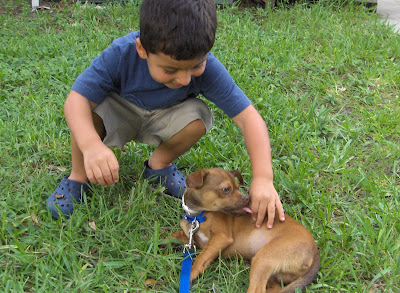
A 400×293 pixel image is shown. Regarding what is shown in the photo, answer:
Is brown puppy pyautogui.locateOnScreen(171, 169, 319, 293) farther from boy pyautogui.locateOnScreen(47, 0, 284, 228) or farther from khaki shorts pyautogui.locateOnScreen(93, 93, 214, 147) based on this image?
khaki shorts pyautogui.locateOnScreen(93, 93, 214, 147)

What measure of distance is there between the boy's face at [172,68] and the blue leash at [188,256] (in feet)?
2.79

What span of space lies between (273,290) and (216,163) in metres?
1.27

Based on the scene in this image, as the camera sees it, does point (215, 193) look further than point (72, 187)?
No

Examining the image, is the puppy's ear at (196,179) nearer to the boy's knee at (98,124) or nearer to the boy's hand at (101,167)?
the boy's hand at (101,167)

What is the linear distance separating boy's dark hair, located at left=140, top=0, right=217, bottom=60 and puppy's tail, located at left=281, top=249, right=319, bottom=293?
1.30m

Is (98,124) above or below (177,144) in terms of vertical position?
above

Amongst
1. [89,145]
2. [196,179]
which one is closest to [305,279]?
[196,179]

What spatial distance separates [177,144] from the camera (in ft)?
10.3

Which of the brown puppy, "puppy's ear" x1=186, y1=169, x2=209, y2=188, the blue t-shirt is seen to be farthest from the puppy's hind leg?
the blue t-shirt

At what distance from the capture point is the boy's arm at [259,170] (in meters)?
2.62

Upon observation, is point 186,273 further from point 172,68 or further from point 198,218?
point 172,68

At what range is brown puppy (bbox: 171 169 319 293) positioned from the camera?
8.07 feet

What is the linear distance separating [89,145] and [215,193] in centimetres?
82

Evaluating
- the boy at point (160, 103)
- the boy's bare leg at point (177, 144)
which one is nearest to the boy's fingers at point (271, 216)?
the boy at point (160, 103)
